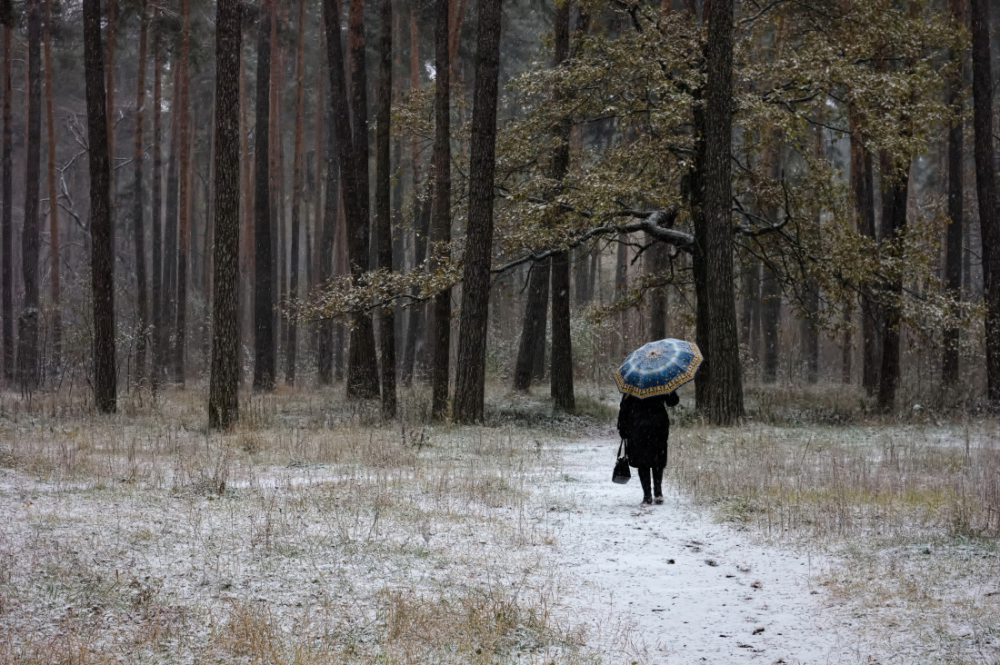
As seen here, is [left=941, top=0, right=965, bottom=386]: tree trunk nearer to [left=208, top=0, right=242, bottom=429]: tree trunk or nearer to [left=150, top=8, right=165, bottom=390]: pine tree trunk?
[left=208, top=0, right=242, bottom=429]: tree trunk

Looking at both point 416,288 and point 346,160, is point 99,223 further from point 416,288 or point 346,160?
point 416,288

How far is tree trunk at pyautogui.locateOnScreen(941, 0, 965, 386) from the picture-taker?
19562 mm

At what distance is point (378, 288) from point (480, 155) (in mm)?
3086

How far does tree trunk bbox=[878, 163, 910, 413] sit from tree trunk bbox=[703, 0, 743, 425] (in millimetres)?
3486

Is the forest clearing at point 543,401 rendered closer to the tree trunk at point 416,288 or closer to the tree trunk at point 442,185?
Answer: the tree trunk at point 442,185

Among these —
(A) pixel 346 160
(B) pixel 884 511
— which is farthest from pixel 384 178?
(B) pixel 884 511

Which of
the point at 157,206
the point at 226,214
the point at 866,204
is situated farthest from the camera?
the point at 157,206

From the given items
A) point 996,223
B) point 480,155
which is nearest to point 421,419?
point 480,155

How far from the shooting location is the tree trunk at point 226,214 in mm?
14320

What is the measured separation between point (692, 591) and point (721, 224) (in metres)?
10.4

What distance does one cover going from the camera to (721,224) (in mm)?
16062

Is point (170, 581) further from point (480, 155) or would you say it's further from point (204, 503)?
point (480, 155)

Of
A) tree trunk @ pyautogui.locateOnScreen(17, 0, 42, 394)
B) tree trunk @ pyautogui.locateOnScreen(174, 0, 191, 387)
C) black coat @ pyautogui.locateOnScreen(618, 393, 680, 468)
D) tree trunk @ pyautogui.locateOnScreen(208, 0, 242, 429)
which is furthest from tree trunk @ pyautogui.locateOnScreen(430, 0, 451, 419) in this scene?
tree trunk @ pyautogui.locateOnScreen(17, 0, 42, 394)

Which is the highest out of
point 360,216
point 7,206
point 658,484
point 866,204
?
point 7,206
